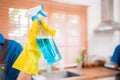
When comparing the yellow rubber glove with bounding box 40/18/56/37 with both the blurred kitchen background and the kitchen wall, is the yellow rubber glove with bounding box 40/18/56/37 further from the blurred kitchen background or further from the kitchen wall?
the kitchen wall

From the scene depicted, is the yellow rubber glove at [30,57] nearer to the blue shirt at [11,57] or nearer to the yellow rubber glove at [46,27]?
the yellow rubber glove at [46,27]

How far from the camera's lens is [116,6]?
2729 millimetres

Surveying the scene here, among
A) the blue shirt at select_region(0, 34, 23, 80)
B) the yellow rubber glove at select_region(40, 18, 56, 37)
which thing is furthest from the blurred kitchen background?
the yellow rubber glove at select_region(40, 18, 56, 37)

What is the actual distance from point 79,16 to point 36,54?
1796 millimetres

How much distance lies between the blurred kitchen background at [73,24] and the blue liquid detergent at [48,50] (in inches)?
45.3

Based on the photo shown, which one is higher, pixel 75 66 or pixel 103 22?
pixel 103 22

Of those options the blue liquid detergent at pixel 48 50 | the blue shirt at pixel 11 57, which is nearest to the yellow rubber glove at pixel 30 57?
the blue liquid detergent at pixel 48 50

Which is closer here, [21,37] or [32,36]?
[32,36]

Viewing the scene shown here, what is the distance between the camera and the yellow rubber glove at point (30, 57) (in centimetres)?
65

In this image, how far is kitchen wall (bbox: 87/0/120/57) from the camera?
8.24 ft

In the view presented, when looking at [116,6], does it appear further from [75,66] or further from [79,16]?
[75,66]

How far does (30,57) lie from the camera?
65cm

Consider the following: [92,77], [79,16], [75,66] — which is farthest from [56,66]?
[79,16]

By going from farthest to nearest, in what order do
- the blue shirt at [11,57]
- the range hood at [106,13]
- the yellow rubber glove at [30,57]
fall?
the range hood at [106,13]
the blue shirt at [11,57]
the yellow rubber glove at [30,57]
